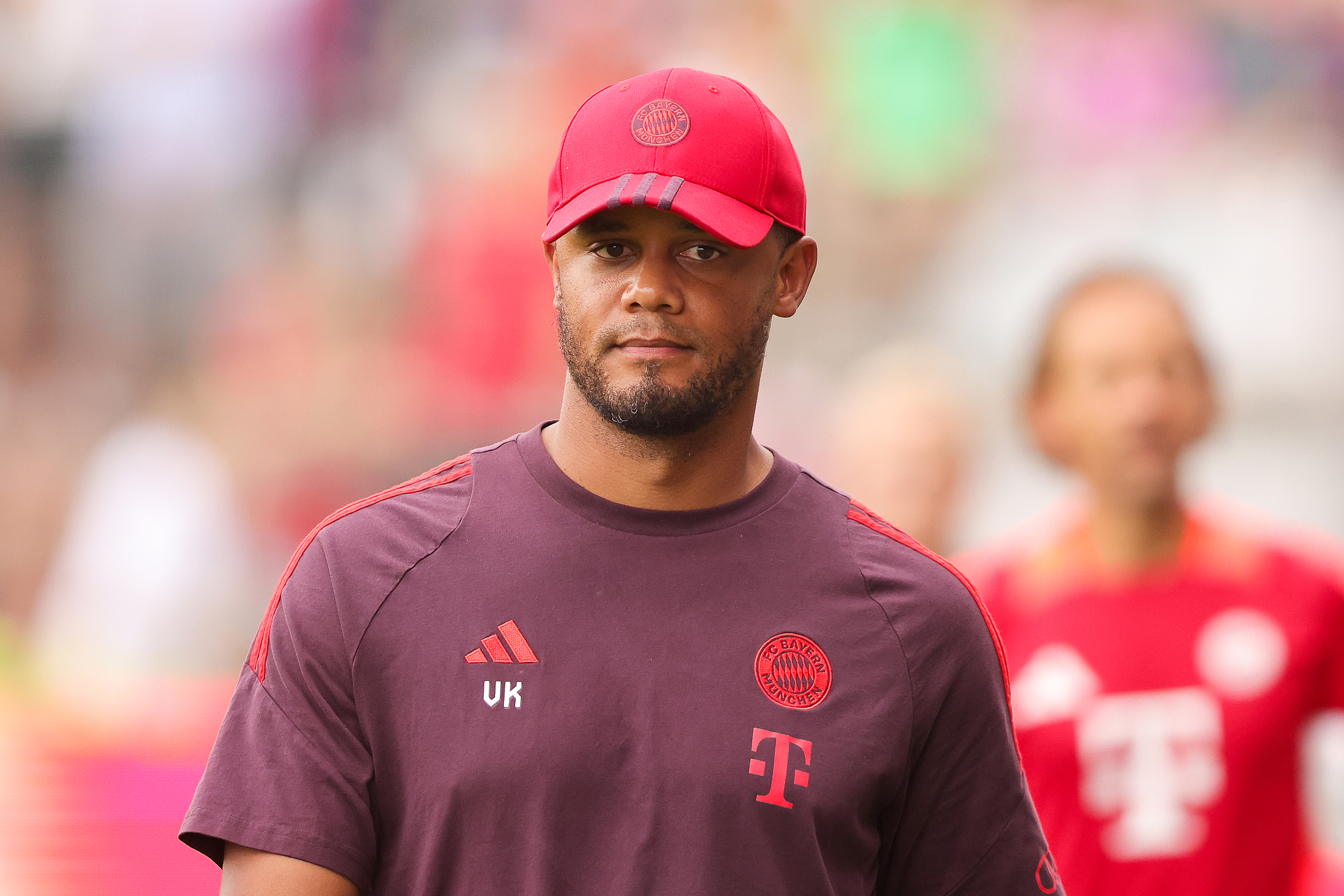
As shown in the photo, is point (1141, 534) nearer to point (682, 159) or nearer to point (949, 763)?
point (949, 763)

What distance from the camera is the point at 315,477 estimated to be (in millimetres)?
8188

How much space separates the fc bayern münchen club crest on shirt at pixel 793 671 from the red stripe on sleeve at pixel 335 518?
0.43 m

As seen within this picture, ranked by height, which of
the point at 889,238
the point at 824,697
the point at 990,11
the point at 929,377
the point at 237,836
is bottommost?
the point at 237,836

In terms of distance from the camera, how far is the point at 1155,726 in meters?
3.18

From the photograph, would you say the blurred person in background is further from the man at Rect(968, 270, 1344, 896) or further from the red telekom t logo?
the red telekom t logo

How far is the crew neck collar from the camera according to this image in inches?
70.7

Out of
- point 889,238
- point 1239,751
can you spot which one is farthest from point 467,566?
point 889,238

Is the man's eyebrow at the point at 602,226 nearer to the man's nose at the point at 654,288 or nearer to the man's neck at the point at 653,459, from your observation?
the man's nose at the point at 654,288

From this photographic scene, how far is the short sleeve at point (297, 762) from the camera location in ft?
5.36

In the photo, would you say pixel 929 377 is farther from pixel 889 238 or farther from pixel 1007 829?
pixel 889 238

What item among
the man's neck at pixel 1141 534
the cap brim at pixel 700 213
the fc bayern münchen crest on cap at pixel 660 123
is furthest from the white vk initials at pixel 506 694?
the man's neck at pixel 1141 534

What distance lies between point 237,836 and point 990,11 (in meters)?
8.37

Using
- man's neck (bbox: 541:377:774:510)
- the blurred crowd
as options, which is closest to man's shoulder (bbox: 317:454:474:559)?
man's neck (bbox: 541:377:774:510)

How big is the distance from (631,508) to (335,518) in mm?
350
